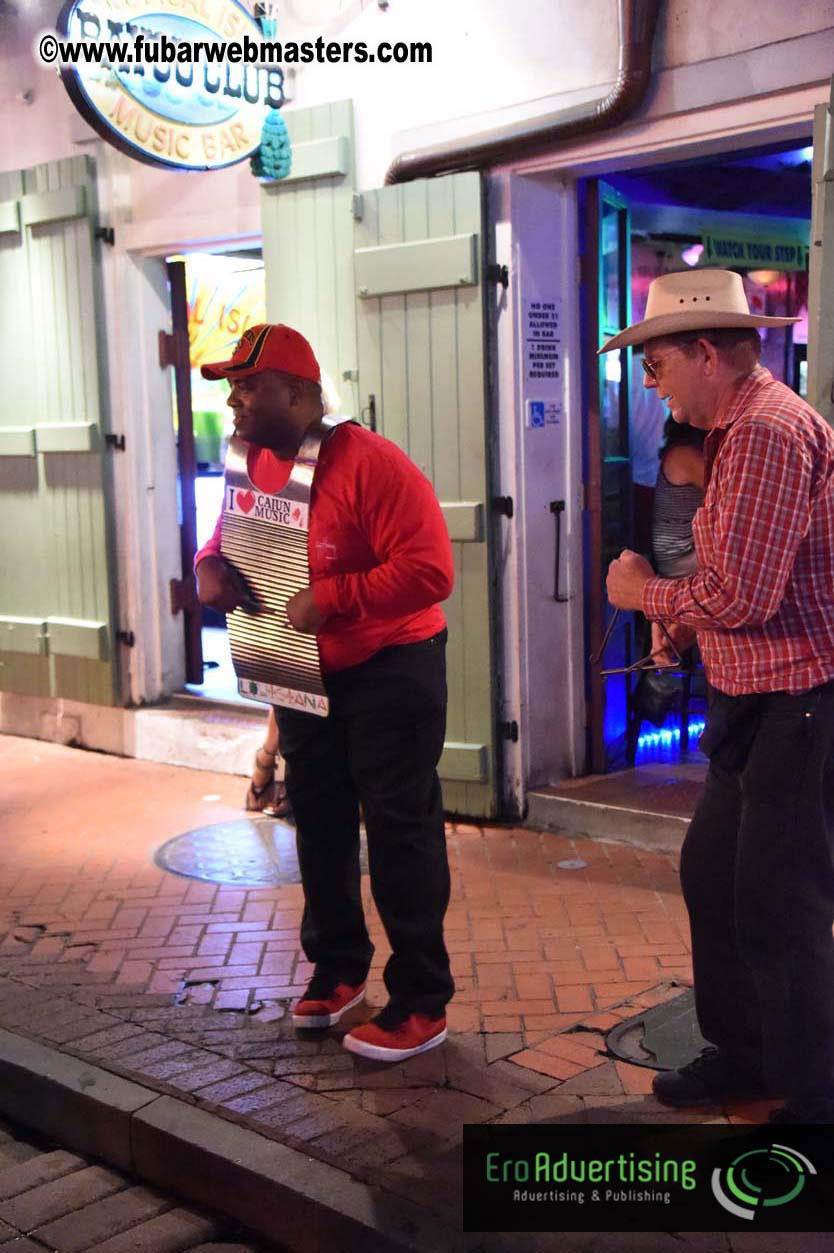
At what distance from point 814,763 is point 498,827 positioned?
11.2ft

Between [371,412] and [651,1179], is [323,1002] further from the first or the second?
[371,412]

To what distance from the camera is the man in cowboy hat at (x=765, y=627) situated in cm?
300

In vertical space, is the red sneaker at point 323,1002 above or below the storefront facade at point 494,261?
below

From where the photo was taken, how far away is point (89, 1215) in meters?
3.54

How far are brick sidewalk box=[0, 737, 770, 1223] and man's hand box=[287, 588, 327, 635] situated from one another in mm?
1256

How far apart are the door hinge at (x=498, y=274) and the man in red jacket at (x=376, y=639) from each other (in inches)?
92.4

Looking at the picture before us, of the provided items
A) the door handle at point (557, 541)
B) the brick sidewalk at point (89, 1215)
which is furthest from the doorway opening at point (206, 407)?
the brick sidewalk at point (89, 1215)

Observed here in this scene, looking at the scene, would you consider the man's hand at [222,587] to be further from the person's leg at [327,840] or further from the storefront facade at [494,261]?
the storefront facade at [494,261]

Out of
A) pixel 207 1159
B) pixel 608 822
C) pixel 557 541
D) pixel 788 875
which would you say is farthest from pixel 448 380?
pixel 207 1159

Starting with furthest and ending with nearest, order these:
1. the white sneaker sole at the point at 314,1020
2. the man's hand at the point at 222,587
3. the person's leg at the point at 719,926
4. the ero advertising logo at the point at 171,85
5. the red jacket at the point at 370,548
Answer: the ero advertising logo at the point at 171,85 < the white sneaker sole at the point at 314,1020 < the man's hand at the point at 222,587 < the red jacket at the point at 370,548 < the person's leg at the point at 719,926

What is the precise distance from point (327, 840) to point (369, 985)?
26.3 inches

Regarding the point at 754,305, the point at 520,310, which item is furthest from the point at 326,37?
the point at 754,305

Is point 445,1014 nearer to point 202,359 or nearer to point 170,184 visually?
point 170,184

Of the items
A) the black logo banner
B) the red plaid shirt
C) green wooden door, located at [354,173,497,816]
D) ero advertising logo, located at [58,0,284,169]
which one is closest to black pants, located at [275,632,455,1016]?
the black logo banner
